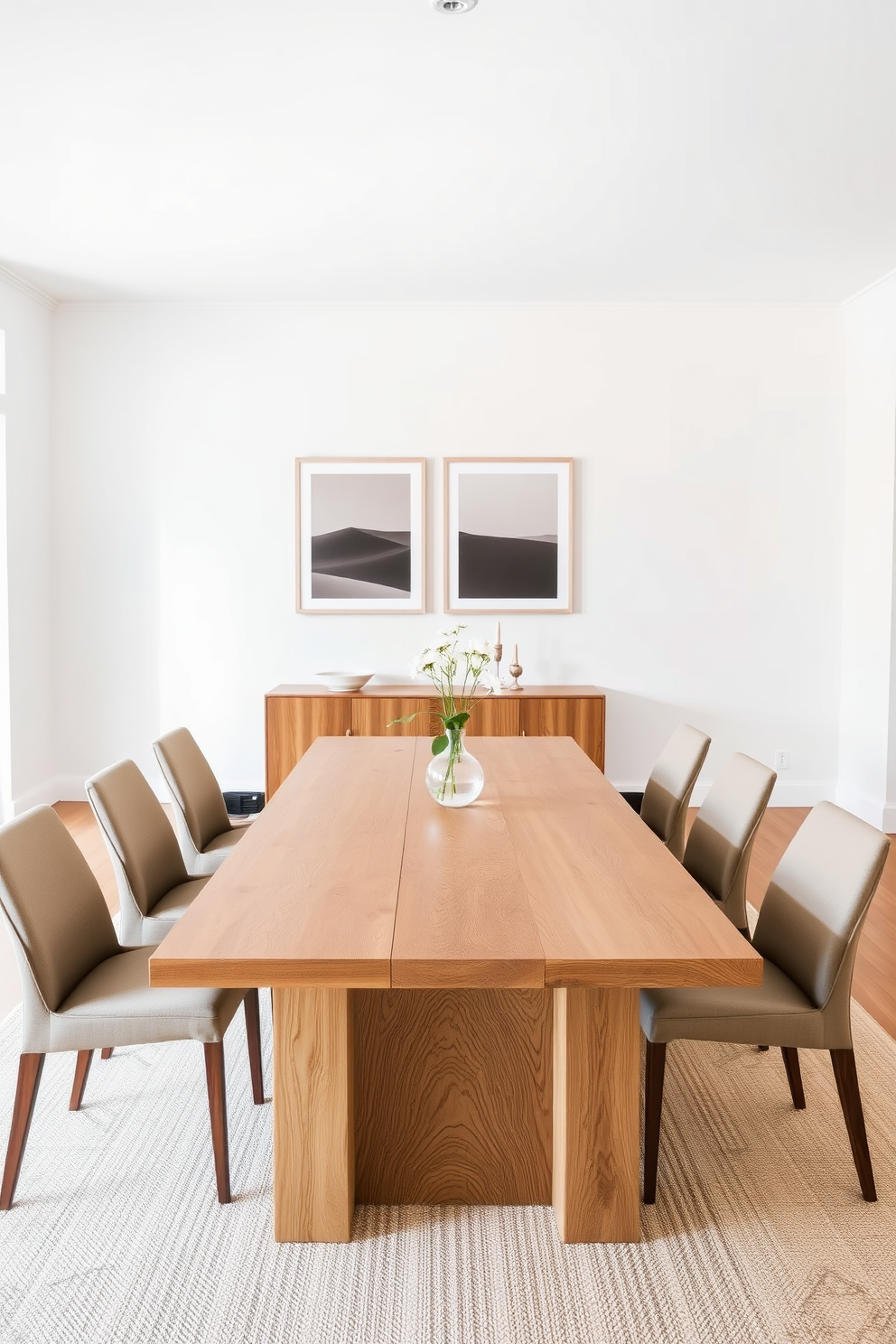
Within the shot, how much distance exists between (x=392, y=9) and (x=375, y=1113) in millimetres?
2746


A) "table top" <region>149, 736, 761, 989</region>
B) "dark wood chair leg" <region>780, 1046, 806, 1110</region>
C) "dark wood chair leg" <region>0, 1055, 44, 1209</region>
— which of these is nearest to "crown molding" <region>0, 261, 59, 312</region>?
"table top" <region>149, 736, 761, 989</region>

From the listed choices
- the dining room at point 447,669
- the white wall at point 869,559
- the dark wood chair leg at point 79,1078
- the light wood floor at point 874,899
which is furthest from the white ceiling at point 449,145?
the light wood floor at point 874,899

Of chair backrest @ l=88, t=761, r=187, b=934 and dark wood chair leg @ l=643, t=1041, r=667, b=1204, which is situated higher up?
chair backrest @ l=88, t=761, r=187, b=934

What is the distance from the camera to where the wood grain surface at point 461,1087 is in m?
1.97

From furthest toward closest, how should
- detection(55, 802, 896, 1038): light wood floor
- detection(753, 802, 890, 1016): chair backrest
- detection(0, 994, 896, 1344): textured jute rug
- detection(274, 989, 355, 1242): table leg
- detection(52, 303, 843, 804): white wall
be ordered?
1. detection(52, 303, 843, 804): white wall
2. detection(55, 802, 896, 1038): light wood floor
3. detection(753, 802, 890, 1016): chair backrest
4. detection(274, 989, 355, 1242): table leg
5. detection(0, 994, 896, 1344): textured jute rug

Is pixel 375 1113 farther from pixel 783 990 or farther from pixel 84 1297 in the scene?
pixel 783 990

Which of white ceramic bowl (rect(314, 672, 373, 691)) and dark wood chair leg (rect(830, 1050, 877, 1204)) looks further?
white ceramic bowl (rect(314, 672, 373, 691))

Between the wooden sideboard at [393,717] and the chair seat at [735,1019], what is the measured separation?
2.91 m

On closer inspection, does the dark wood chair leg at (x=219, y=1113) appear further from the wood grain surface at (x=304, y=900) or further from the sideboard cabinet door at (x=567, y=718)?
the sideboard cabinet door at (x=567, y=718)

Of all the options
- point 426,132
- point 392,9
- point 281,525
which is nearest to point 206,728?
point 281,525

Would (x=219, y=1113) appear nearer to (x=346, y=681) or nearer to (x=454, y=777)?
(x=454, y=777)

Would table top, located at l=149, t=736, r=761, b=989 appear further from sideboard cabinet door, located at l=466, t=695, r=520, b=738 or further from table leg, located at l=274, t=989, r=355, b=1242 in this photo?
sideboard cabinet door, located at l=466, t=695, r=520, b=738

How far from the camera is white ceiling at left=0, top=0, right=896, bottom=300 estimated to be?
2.57m

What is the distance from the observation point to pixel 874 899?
4020mm
